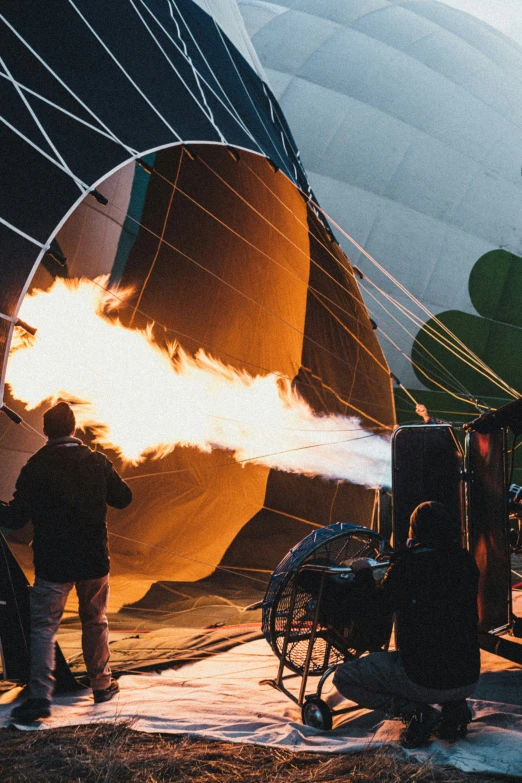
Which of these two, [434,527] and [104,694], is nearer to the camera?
[434,527]

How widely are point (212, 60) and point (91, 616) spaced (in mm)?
3829

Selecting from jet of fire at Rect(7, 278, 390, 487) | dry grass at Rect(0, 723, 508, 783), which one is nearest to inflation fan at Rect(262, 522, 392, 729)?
dry grass at Rect(0, 723, 508, 783)

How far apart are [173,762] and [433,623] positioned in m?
0.92

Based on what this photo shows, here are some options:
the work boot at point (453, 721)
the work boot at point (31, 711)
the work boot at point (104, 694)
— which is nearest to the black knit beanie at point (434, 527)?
the work boot at point (453, 721)

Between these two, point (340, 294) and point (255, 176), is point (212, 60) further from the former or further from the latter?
point (340, 294)

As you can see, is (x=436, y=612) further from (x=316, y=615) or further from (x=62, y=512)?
(x=62, y=512)

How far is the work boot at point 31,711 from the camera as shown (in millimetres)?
2615

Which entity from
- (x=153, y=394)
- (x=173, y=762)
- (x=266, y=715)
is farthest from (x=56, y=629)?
(x=153, y=394)

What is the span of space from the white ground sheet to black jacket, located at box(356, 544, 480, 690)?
21cm

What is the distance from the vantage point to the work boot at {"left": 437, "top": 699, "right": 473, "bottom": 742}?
2.48 meters

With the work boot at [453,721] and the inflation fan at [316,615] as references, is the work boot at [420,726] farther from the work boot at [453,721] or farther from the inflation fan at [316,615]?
the inflation fan at [316,615]

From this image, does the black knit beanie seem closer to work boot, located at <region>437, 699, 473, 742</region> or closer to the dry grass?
work boot, located at <region>437, 699, 473, 742</region>

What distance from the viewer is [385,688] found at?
259 cm

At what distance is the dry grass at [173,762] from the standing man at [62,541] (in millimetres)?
277
